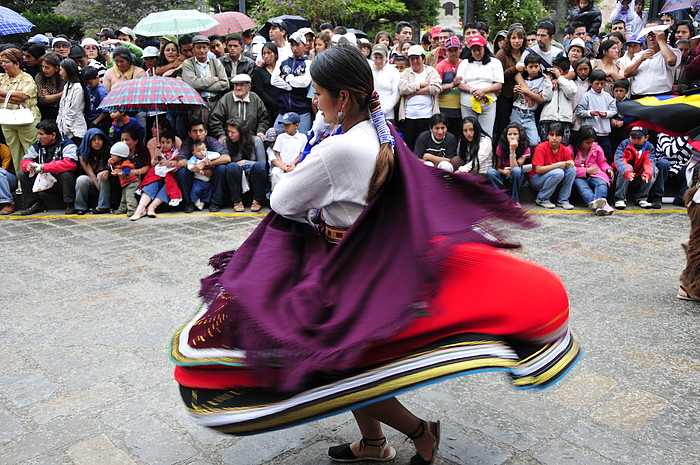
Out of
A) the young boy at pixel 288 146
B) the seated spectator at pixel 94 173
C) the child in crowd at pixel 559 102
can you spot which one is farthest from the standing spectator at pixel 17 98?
the child in crowd at pixel 559 102

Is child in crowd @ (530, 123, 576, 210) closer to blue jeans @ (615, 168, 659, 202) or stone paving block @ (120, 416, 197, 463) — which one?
blue jeans @ (615, 168, 659, 202)

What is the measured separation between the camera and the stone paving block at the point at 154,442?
283 cm

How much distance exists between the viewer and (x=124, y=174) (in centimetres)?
830

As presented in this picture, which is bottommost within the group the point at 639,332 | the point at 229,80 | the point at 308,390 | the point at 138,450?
the point at 639,332

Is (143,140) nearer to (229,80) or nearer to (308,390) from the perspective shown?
(229,80)

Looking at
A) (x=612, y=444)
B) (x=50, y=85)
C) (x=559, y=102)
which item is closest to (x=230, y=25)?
(x=50, y=85)

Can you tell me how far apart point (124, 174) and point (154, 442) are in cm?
600

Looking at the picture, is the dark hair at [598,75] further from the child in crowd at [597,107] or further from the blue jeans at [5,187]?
the blue jeans at [5,187]

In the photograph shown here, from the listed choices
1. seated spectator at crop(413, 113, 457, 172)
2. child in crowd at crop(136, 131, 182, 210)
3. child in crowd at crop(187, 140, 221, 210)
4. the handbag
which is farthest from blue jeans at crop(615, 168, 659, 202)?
the handbag

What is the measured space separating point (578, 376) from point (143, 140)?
6917 millimetres

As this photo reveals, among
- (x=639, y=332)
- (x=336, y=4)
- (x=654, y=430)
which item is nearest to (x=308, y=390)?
(x=654, y=430)

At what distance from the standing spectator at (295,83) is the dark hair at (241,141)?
50 centimetres

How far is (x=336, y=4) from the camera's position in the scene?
65.3ft

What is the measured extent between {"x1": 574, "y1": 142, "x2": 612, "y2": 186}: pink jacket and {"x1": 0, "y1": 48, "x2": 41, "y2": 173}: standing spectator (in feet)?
24.8
